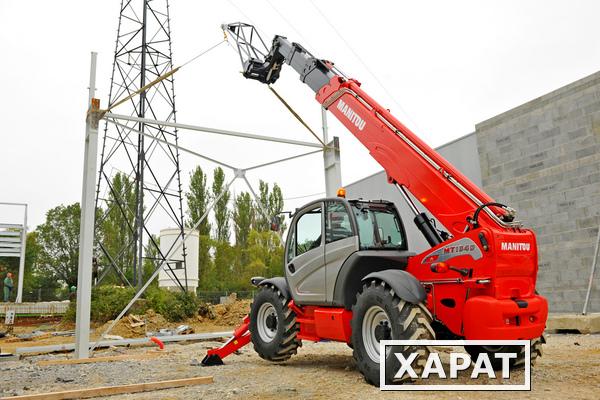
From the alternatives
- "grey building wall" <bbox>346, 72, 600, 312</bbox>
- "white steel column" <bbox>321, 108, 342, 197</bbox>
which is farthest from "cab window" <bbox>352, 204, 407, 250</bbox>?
"grey building wall" <bbox>346, 72, 600, 312</bbox>

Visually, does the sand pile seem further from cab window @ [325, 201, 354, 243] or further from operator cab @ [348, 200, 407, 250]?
operator cab @ [348, 200, 407, 250]

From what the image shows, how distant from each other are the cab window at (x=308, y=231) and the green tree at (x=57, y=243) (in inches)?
1704

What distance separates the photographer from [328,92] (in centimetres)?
788

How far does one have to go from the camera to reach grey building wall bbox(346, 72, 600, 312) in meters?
12.1

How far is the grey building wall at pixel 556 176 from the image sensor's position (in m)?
12.1

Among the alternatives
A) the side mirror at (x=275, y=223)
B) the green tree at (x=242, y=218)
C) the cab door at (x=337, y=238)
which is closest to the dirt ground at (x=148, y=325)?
the side mirror at (x=275, y=223)

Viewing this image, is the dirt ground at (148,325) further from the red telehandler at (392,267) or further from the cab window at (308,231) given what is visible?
the cab window at (308,231)

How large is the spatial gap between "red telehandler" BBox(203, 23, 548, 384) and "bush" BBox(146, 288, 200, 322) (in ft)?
31.8

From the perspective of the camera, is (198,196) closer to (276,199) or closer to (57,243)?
(276,199)

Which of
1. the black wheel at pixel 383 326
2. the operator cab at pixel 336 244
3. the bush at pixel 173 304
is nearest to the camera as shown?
the black wheel at pixel 383 326

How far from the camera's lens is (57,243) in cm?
4609

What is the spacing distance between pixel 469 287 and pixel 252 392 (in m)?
2.54

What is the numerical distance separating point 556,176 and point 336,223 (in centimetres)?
884

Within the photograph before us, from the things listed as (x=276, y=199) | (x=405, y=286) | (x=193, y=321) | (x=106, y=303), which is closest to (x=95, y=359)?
(x=405, y=286)
